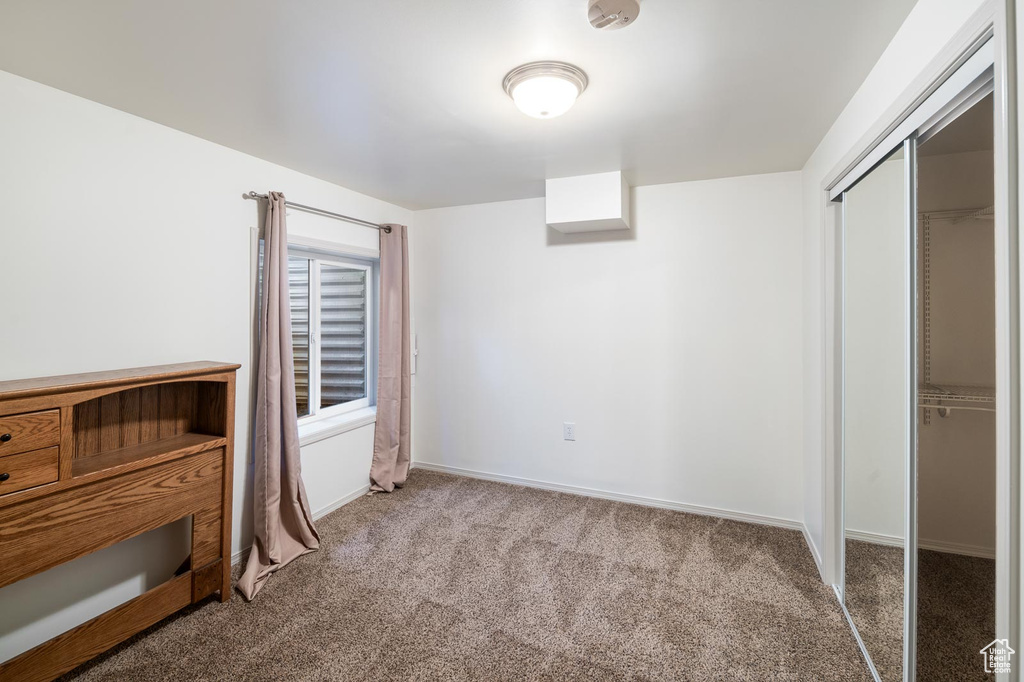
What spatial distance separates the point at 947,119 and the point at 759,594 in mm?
2107

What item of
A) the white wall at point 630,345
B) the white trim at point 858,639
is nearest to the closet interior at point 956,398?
the white trim at point 858,639

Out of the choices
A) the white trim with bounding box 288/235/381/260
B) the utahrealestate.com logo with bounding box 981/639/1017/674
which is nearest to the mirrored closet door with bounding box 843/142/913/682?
the utahrealestate.com logo with bounding box 981/639/1017/674

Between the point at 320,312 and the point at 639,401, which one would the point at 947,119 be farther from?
the point at 320,312

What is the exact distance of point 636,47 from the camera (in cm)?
154

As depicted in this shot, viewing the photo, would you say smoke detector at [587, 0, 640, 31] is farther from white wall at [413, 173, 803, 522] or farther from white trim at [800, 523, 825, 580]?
white trim at [800, 523, 825, 580]

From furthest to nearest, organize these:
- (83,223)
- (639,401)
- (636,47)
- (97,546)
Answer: (639,401)
(83,223)
(97,546)
(636,47)

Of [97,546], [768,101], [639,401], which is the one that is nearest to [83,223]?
[97,546]

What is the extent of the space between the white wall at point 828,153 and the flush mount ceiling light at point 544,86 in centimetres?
102

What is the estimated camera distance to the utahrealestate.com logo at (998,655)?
925 mm

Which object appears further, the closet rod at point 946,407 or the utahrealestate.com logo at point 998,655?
the closet rod at point 946,407

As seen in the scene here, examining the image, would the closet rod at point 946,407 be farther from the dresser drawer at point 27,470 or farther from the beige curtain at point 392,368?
the beige curtain at point 392,368

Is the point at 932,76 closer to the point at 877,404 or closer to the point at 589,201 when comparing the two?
the point at 877,404

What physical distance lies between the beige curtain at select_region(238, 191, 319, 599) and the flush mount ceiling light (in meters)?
1.59

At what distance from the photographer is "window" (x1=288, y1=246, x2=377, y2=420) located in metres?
3.22
